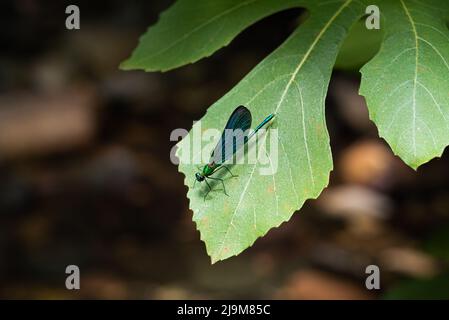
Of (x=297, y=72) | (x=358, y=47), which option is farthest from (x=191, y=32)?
(x=358, y=47)

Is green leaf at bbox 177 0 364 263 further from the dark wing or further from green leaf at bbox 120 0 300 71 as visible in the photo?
green leaf at bbox 120 0 300 71

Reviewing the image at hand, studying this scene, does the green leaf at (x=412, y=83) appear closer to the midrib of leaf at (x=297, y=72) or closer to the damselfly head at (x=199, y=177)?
the midrib of leaf at (x=297, y=72)

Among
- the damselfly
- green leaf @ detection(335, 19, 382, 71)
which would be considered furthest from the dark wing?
green leaf @ detection(335, 19, 382, 71)

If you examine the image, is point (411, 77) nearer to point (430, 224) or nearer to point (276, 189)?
point (276, 189)

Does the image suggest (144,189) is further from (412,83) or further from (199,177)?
(412,83)

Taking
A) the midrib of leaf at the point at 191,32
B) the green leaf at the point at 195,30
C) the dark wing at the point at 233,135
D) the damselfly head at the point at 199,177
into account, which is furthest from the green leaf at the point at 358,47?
the damselfly head at the point at 199,177

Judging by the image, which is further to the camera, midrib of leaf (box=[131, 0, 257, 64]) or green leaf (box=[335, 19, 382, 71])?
green leaf (box=[335, 19, 382, 71])
